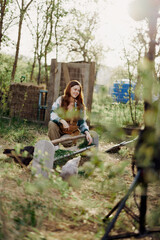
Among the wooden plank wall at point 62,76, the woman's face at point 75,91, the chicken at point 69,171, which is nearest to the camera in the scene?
the chicken at point 69,171

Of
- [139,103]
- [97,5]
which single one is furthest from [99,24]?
[139,103]

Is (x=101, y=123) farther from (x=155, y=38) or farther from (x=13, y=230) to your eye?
(x=13, y=230)

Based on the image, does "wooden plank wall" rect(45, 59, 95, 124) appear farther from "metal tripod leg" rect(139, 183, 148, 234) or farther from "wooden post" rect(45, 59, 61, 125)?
"metal tripod leg" rect(139, 183, 148, 234)

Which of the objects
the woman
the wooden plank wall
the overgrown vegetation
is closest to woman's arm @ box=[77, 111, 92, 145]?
the woman

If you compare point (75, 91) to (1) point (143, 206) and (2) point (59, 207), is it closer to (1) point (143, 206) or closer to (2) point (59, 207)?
(2) point (59, 207)

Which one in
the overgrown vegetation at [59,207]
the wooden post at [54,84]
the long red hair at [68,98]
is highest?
the wooden post at [54,84]

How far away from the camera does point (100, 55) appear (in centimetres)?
2966

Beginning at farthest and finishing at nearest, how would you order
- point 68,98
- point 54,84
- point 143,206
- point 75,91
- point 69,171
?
1. point 54,84
2. point 68,98
3. point 75,91
4. point 69,171
5. point 143,206

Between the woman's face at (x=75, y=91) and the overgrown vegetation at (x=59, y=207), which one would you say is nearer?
the overgrown vegetation at (x=59, y=207)

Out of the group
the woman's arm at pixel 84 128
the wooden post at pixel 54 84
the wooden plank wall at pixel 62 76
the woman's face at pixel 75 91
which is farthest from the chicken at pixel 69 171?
the wooden post at pixel 54 84

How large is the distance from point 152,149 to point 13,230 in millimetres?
A: 1032

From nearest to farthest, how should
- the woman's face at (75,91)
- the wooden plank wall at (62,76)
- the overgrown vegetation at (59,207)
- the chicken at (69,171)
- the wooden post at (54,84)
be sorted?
the overgrown vegetation at (59,207), the chicken at (69,171), the woman's face at (75,91), the wooden plank wall at (62,76), the wooden post at (54,84)

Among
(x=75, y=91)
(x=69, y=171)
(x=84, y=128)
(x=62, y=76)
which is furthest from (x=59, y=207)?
(x=62, y=76)

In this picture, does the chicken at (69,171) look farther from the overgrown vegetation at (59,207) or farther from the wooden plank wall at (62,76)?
the wooden plank wall at (62,76)
